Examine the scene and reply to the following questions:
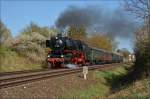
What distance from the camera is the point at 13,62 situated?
133 feet

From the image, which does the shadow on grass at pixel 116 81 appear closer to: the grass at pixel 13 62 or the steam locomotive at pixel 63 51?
the steam locomotive at pixel 63 51

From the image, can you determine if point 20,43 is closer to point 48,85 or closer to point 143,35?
point 143,35

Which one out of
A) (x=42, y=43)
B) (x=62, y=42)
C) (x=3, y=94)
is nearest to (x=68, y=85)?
(x=3, y=94)

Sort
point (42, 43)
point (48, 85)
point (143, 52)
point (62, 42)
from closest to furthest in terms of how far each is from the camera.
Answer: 1. point (48, 85)
2. point (62, 42)
3. point (143, 52)
4. point (42, 43)

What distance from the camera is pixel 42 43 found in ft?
165

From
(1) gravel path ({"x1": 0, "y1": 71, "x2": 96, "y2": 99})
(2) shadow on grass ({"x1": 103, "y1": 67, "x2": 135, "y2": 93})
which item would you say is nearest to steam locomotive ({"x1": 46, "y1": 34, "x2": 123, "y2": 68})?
(2) shadow on grass ({"x1": 103, "y1": 67, "x2": 135, "y2": 93})

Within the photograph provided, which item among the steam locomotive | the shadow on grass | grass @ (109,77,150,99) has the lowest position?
the shadow on grass

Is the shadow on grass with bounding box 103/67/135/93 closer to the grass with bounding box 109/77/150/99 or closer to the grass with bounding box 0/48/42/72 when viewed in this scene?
the grass with bounding box 109/77/150/99

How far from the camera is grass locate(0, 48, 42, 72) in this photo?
1514 inches

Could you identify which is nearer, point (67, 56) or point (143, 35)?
point (67, 56)

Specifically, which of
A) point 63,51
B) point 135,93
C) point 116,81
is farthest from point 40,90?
point 63,51

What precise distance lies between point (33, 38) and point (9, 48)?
7.03 meters

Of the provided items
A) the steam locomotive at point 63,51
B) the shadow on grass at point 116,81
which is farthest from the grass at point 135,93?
the steam locomotive at point 63,51

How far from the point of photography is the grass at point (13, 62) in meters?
38.5
